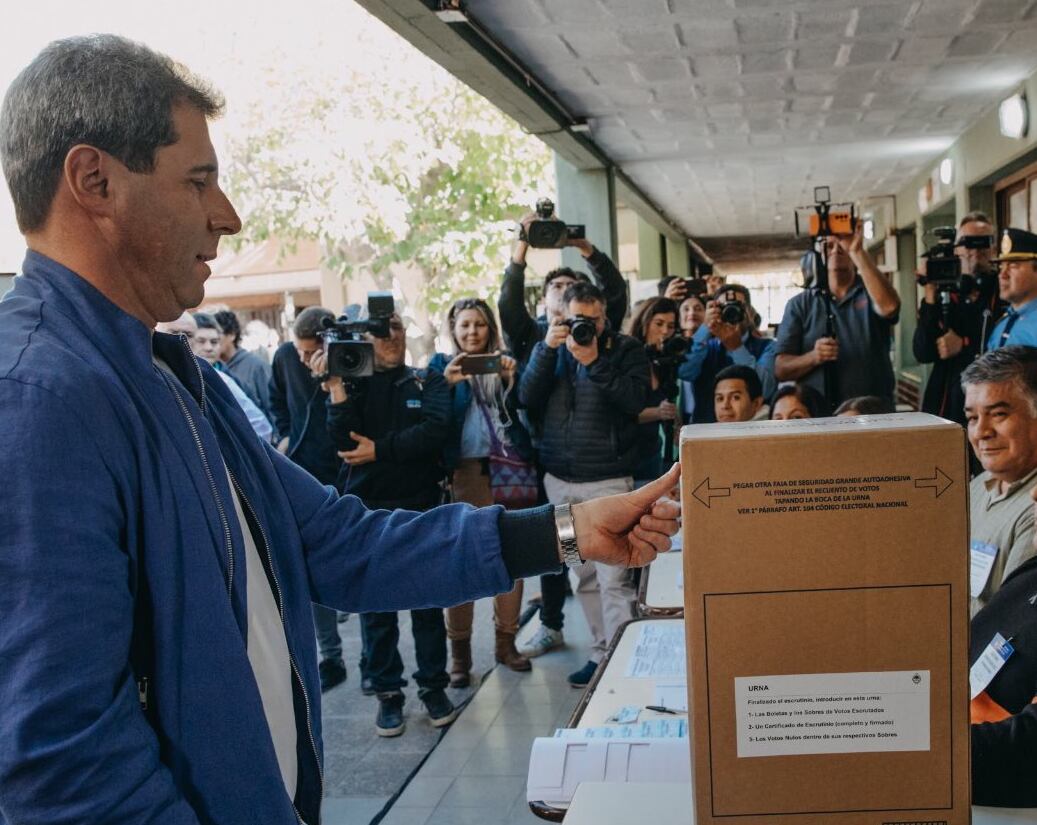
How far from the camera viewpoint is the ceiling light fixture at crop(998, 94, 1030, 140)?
5.89 meters

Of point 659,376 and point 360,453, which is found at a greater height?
point 659,376

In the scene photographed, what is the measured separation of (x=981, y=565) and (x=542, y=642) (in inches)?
102

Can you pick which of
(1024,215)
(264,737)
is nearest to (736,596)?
(264,737)

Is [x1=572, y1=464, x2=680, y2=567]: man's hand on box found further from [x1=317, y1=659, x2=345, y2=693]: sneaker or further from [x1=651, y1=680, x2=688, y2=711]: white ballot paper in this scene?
[x1=317, y1=659, x2=345, y2=693]: sneaker

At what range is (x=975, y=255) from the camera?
485 cm

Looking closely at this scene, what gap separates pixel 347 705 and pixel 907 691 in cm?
330

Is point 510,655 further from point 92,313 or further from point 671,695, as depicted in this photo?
point 92,313

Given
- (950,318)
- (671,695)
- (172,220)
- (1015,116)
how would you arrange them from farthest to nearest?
(1015,116), (950,318), (671,695), (172,220)

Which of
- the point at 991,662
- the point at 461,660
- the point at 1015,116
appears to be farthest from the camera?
the point at 1015,116

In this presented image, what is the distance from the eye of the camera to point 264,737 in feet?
3.45

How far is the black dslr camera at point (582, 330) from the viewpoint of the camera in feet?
12.4

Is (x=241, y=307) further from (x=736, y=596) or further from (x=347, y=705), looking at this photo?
(x=736, y=596)

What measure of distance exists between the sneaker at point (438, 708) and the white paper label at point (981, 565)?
220cm

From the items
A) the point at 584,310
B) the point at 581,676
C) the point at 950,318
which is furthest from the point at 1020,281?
the point at 581,676
